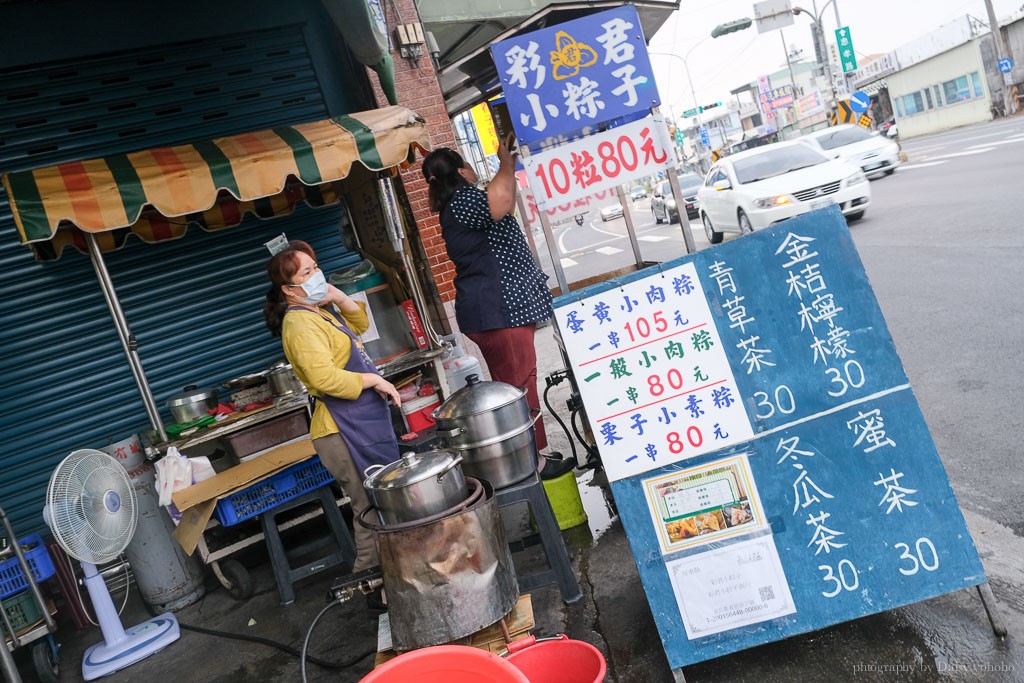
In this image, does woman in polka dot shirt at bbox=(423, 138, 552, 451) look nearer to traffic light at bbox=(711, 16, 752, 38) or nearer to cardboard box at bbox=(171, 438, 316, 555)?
cardboard box at bbox=(171, 438, 316, 555)

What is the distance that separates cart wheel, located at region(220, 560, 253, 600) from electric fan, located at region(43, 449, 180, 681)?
460 mm

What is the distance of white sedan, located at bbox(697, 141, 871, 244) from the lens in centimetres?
1212

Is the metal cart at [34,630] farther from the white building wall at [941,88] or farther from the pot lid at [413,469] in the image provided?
the white building wall at [941,88]

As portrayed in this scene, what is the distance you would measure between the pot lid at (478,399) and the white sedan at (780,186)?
30.9 feet

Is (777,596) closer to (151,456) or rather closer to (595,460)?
(595,460)

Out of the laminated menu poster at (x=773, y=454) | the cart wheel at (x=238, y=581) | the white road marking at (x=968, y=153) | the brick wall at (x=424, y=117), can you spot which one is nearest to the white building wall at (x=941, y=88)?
the white road marking at (x=968, y=153)

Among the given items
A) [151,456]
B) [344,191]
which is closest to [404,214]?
[344,191]

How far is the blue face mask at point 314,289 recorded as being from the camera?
4.01 m

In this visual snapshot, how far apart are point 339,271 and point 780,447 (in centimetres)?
492

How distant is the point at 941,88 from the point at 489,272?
47.3m

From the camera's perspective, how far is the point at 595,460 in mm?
4059

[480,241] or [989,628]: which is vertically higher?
[480,241]

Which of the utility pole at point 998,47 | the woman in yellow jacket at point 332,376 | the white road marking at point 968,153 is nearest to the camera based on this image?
the woman in yellow jacket at point 332,376

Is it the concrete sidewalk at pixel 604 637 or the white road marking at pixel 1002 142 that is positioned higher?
the white road marking at pixel 1002 142
